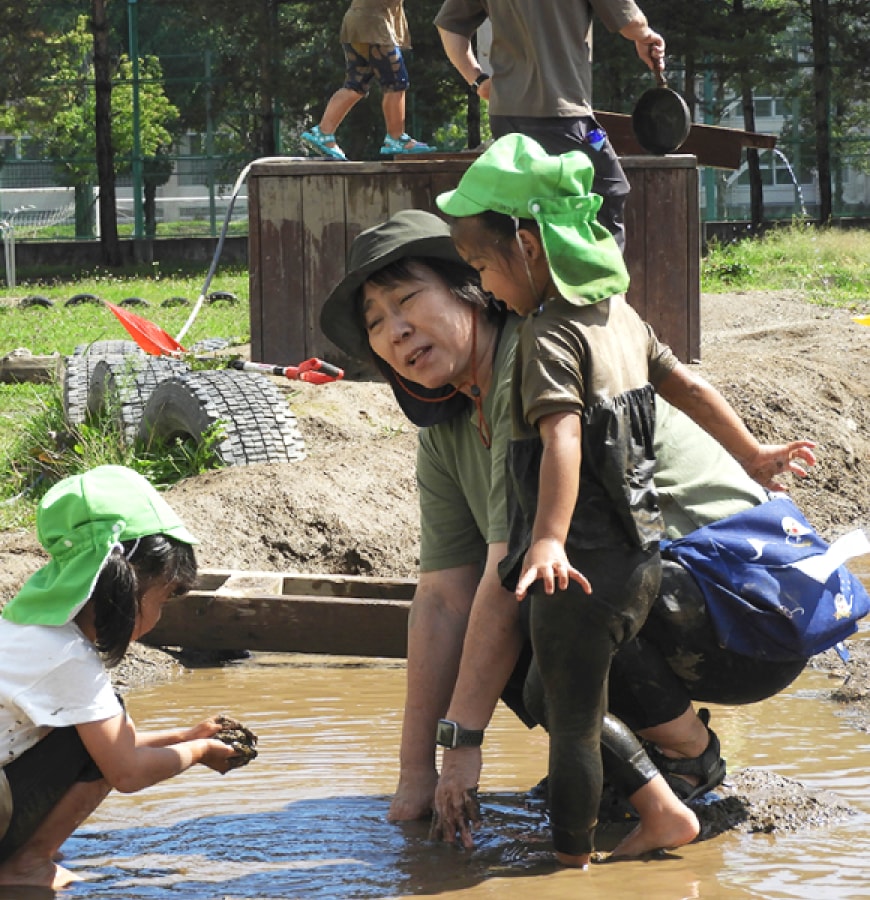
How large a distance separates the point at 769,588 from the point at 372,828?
3.21 ft

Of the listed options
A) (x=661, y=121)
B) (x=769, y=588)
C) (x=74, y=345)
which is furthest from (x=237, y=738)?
(x=74, y=345)

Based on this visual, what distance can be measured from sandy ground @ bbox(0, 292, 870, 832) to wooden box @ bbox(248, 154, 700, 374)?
43 centimetres

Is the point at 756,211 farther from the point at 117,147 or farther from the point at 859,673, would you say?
the point at 859,673

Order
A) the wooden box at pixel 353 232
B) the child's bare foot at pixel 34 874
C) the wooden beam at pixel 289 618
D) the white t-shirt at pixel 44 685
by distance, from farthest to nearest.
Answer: the wooden box at pixel 353 232 → the wooden beam at pixel 289 618 → the child's bare foot at pixel 34 874 → the white t-shirt at pixel 44 685

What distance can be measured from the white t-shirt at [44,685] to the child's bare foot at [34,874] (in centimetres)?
23

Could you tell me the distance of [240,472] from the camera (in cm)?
577

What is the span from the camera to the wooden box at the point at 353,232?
778 centimetres

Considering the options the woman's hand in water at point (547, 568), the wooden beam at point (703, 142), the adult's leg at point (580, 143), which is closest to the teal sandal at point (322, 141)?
the wooden beam at point (703, 142)

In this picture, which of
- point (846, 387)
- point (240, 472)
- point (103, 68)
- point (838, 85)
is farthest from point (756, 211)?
point (240, 472)

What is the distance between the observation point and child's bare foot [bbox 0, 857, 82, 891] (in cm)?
286

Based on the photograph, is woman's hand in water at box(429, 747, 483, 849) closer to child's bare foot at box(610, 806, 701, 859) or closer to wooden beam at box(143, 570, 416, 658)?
child's bare foot at box(610, 806, 701, 859)

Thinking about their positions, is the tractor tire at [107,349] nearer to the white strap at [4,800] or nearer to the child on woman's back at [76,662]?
the child on woman's back at [76,662]

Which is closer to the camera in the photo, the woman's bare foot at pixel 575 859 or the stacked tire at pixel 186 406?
the woman's bare foot at pixel 575 859

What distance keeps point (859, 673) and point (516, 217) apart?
2.13m
